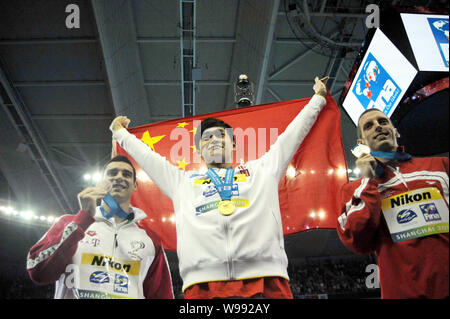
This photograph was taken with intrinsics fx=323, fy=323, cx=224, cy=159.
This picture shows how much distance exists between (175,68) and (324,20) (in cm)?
422

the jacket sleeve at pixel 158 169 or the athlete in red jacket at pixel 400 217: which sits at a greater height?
the jacket sleeve at pixel 158 169

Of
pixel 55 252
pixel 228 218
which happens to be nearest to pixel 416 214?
pixel 228 218

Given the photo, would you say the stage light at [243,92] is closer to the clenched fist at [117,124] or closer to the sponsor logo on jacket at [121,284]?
the clenched fist at [117,124]

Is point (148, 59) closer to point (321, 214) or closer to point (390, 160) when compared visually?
point (321, 214)

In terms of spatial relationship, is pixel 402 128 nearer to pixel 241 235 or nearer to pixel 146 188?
pixel 241 235

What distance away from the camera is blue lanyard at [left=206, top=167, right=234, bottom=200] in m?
2.30

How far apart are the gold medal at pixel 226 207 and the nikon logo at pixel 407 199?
103 centimetres

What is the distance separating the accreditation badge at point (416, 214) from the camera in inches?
73.4

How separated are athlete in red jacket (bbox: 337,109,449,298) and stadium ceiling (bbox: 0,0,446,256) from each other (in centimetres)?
594

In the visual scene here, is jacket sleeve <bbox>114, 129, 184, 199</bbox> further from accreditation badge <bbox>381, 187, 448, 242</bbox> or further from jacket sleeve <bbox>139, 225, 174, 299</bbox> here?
accreditation badge <bbox>381, 187, 448, 242</bbox>

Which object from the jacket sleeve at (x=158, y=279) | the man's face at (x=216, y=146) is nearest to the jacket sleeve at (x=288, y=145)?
the man's face at (x=216, y=146)

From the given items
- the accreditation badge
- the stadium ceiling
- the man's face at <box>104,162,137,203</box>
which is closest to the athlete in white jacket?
the man's face at <box>104,162,137,203</box>

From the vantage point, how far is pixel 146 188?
3244 mm
